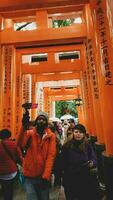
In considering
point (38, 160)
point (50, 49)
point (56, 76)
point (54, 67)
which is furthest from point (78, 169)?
point (56, 76)

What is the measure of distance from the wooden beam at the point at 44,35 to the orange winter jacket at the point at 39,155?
5.41 meters

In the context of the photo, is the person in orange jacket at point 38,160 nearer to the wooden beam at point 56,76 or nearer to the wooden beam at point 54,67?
the wooden beam at point 54,67

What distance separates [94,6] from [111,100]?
1.79 m

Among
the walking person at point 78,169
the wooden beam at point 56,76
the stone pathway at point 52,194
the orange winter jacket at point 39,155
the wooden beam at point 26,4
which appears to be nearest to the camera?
the orange winter jacket at point 39,155

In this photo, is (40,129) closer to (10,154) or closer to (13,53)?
(10,154)

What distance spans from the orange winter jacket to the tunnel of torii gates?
3.42 feet

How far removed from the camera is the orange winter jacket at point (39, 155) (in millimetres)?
4438

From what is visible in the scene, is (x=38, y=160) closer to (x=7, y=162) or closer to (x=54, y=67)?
(x=7, y=162)

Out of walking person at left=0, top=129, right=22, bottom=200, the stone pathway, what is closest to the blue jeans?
walking person at left=0, top=129, right=22, bottom=200

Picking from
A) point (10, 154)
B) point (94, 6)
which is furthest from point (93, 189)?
point (94, 6)

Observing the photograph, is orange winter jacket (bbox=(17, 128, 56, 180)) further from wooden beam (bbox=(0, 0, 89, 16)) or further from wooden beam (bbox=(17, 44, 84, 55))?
wooden beam (bbox=(17, 44, 84, 55))

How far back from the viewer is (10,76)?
10188 mm

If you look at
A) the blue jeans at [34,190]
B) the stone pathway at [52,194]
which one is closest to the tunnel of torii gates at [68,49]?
the blue jeans at [34,190]

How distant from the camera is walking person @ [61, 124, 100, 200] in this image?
4.66m
